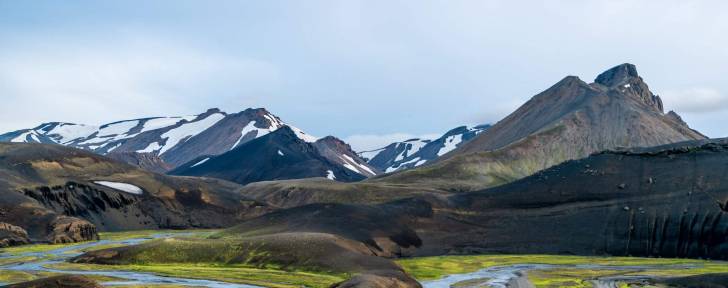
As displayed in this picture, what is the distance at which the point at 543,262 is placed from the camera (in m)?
138

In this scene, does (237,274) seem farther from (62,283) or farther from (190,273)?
(62,283)

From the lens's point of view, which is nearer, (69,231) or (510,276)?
(510,276)

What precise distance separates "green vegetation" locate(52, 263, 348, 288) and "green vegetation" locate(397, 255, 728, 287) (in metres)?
18.0

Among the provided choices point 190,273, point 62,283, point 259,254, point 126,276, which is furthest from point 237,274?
point 62,283

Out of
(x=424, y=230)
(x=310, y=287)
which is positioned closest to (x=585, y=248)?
(x=424, y=230)

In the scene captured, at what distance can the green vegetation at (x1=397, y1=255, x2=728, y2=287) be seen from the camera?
367 ft

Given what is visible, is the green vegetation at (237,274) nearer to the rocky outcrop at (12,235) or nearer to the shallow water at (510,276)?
the shallow water at (510,276)

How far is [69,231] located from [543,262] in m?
108

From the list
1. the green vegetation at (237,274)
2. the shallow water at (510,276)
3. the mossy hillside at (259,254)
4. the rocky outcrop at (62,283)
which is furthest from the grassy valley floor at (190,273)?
the rocky outcrop at (62,283)

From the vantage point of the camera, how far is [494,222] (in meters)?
172

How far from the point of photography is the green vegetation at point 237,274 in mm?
94000

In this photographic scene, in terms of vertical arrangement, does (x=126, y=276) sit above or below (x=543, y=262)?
below

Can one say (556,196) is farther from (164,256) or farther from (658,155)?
(164,256)

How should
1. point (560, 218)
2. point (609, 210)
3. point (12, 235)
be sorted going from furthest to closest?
point (560, 218), point (609, 210), point (12, 235)
